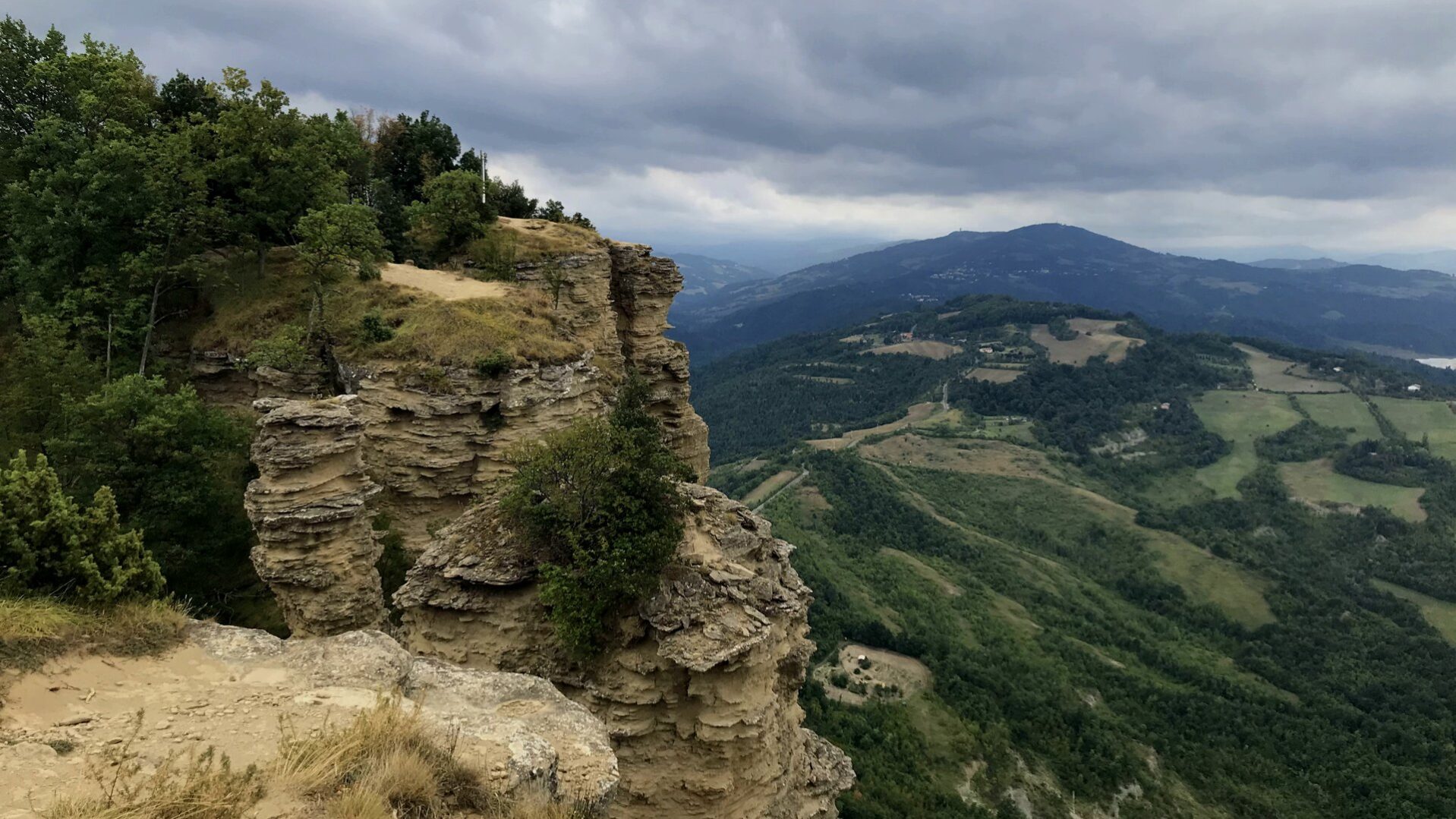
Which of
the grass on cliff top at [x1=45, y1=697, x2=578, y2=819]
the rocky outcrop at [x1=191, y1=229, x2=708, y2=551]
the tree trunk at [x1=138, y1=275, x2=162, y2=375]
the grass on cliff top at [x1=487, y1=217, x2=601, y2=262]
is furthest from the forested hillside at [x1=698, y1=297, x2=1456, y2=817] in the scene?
the tree trunk at [x1=138, y1=275, x2=162, y2=375]

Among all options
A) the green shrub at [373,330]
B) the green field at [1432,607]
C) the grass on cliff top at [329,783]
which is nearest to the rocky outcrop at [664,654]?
the grass on cliff top at [329,783]

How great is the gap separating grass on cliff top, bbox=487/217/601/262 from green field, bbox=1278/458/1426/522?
181 meters

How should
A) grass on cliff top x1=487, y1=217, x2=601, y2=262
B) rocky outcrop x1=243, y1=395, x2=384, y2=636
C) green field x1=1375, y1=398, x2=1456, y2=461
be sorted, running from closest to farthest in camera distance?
rocky outcrop x1=243, y1=395, x2=384, y2=636 < grass on cliff top x1=487, y1=217, x2=601, y2=262 < green field x1=1375, y1=398, x2=1456, y2=461

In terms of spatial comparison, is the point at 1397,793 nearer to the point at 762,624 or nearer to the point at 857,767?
the point at 857,767

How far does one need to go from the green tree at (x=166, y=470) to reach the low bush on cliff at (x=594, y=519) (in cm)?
1024

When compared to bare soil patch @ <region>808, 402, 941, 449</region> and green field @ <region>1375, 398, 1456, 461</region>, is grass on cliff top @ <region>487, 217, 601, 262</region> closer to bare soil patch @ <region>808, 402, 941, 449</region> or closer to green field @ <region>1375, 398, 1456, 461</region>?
bare soil patch @ <region>808, 402, 941, 449</region>

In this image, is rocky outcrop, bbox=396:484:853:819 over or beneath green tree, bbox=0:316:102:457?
beneath

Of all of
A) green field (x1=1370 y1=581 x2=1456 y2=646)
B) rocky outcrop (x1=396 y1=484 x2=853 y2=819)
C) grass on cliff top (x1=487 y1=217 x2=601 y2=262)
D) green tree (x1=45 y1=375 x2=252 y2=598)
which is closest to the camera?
rocky outcrop (x1=396 y1=484 x2=853 y2=819)

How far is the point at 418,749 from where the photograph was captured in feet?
25.6

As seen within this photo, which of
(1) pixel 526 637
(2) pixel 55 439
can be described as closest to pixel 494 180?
(2) pixel 55 439

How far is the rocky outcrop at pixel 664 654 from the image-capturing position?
15617 millimetres

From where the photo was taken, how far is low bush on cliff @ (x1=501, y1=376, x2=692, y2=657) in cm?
1546

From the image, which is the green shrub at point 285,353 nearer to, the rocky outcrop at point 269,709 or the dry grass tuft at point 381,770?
the rocky outcrop at point 269,709

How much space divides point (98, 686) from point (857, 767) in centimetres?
5181
